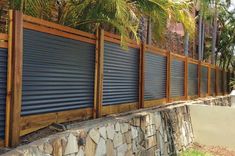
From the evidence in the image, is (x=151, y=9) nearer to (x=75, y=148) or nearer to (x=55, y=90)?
(x=55, y=90)

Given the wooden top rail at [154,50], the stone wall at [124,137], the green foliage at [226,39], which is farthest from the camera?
the green foliage at [226,39]

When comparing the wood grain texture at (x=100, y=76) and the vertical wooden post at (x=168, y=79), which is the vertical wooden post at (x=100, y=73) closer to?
the wood grain texture at (x=100, y=76)

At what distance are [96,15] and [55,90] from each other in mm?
2316

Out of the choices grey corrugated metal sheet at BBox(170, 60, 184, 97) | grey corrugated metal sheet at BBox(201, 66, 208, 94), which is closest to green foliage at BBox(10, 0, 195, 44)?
grey corrugated metal sheet at BBox(170, 60, 184, 97)

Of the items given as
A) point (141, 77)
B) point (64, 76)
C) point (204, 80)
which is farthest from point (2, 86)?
point (204, 80)

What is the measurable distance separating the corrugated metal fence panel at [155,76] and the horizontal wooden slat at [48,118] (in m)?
3.30

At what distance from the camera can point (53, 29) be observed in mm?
6027

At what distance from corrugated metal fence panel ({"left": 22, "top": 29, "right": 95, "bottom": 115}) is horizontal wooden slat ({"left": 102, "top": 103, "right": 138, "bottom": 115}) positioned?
0.62 m

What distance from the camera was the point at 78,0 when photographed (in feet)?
26.2

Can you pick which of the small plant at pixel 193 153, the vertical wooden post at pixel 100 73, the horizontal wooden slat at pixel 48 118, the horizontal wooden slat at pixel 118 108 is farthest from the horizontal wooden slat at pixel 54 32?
the small plant at pixel 193 153

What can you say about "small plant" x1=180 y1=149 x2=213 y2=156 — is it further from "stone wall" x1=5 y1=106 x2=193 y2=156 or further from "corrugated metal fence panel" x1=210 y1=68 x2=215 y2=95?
"corrugated metal fence panel" x1=210 y1=68 x2=215 y2=95

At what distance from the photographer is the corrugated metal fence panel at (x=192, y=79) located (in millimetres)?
14961

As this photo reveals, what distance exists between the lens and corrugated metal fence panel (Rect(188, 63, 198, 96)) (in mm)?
14961

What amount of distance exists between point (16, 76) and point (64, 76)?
1.34 metres
